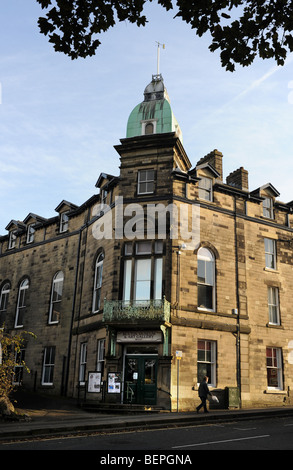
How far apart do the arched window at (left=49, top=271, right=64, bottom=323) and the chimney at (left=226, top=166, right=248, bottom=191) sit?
1170cm

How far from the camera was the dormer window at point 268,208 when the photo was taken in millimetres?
25656

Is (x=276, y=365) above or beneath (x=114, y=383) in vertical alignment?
above

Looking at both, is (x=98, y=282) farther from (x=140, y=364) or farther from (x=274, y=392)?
(x=274, y=392)

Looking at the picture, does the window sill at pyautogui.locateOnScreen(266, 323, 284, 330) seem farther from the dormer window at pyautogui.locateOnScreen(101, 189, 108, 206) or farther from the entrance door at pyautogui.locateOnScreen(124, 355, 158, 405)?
the dormer window at pyautogui.locateOnScreen(101, 189, 108, 206)

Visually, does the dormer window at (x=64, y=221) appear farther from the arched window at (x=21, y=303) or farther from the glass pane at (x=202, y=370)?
the glass pane at (x=202, y=370)

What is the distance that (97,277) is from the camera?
24094 mm

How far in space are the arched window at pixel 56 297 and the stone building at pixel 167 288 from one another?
0.10 m

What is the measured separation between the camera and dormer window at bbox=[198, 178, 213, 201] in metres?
23.3

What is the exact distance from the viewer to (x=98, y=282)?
23891mm

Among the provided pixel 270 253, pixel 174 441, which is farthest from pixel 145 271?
pixel 174 441

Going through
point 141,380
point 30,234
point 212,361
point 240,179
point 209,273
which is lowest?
point 141,380

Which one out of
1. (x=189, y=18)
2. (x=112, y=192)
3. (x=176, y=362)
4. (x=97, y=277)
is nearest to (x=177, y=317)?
(x=176, y=362)

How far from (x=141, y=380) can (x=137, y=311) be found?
3049 millimetres

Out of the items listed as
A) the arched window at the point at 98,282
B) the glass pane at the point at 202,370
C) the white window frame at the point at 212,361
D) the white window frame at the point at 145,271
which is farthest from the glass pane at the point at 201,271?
the arched window at the point at 98,282
